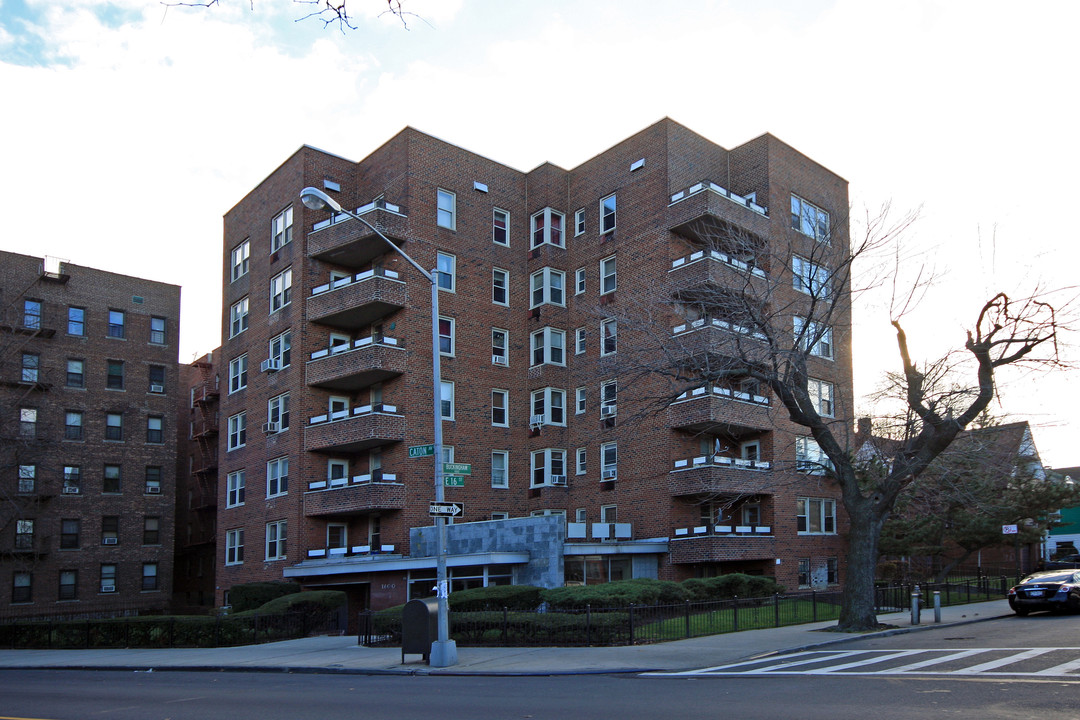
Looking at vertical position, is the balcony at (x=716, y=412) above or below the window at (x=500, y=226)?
below

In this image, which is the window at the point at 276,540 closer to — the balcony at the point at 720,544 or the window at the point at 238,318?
the window at the point at 238,318

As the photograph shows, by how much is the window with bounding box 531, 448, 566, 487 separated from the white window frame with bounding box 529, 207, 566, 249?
9.06m

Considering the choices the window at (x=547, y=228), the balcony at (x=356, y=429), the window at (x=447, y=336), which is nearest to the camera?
the balcony at (x=356, y=429)

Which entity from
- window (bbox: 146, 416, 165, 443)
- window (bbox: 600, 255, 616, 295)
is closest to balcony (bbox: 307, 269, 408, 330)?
window (bbox: 600, 255, 616, 295)

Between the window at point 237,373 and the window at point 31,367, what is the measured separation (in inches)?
459

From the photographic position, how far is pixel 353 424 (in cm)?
3547

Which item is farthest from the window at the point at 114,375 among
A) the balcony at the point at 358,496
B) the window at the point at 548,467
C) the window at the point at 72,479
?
the window at the point at 548,467

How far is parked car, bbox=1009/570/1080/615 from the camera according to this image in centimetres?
2634

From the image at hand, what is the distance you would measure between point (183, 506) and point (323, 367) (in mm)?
26824

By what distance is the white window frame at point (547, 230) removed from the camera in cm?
4094

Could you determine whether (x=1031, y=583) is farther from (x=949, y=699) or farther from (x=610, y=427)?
(x=949, y=699)

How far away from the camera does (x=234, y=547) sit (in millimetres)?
42000

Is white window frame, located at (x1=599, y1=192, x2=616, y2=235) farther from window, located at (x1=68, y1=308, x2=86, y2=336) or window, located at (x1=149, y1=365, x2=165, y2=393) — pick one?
window, located at (x1=68, y1=308, x2=86, y2=336)

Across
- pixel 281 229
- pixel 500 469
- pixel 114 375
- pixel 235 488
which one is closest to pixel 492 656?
pixel 500 469
